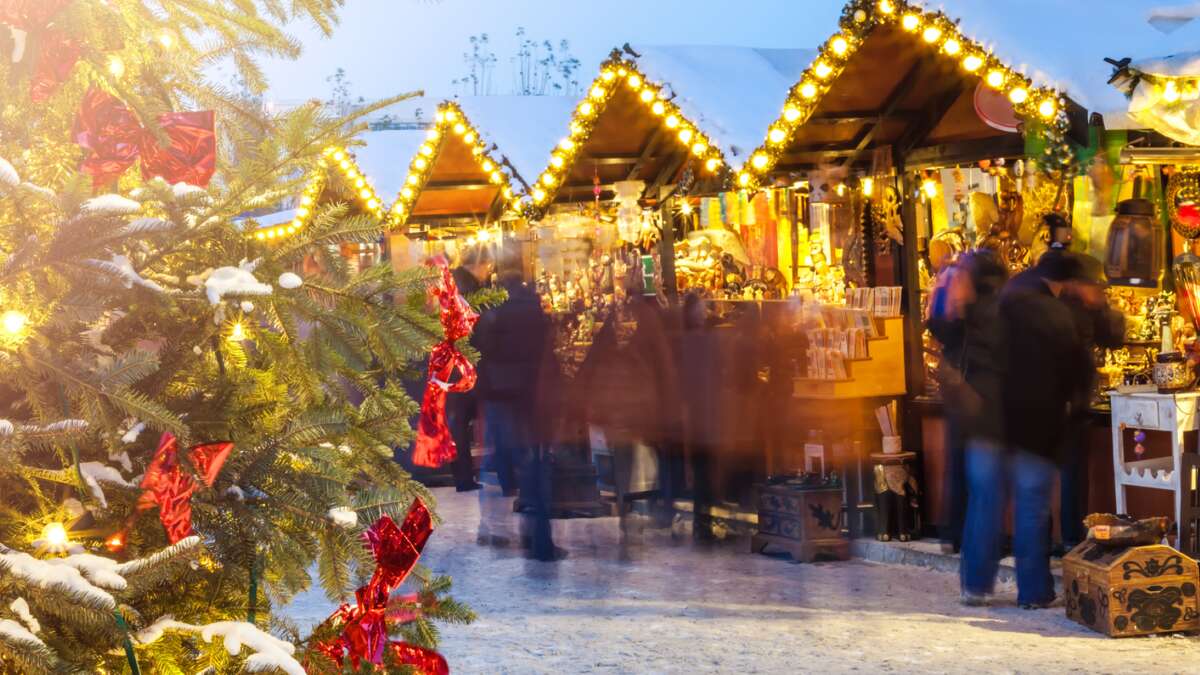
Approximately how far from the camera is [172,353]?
10.7ft

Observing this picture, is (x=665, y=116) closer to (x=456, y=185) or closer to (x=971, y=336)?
(x=971, y=336)

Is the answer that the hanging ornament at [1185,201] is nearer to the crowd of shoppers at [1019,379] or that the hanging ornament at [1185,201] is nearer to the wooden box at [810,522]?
the crowd of shoppers at [1019,379]

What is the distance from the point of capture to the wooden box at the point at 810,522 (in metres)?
10.2

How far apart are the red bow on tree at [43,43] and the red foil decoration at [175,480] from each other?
723 millimetres

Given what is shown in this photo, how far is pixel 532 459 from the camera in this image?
10.8m

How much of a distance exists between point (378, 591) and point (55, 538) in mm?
825

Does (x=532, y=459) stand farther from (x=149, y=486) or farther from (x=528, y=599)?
(x=149, y=486)

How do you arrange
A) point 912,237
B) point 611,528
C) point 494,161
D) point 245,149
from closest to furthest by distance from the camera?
point 245,149 → point 912,237 → point 611,528 → point 494,161

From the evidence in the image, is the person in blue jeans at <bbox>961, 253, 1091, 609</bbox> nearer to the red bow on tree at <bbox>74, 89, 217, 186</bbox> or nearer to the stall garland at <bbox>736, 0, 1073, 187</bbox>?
the stall garland at <bbox>736, 0, 1073, 187</bbox>

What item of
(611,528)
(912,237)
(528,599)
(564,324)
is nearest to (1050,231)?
(912,237)

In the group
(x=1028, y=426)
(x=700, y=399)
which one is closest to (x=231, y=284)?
(x=1028, y=426)

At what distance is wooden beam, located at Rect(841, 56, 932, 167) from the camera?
10.2m

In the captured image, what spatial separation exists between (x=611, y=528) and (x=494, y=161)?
3765 mm

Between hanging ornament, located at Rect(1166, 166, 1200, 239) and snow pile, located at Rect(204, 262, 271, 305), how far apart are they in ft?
24.9
